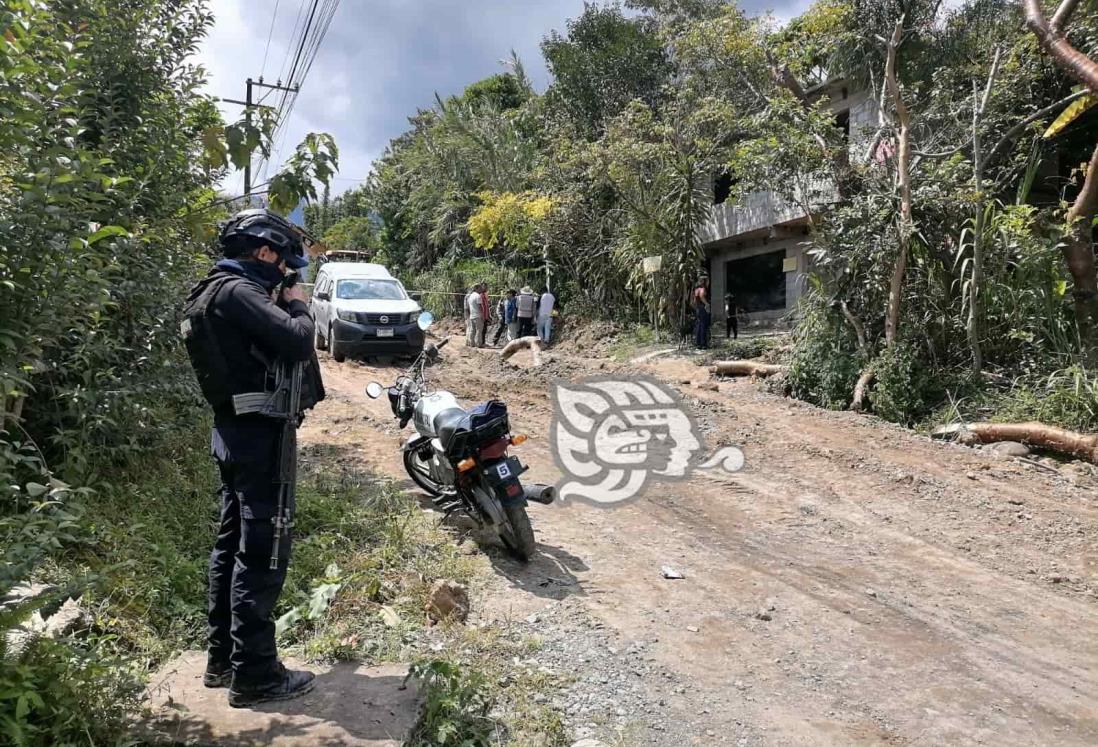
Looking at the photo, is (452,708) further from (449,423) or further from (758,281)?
(758,281)

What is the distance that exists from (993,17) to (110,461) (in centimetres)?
1372

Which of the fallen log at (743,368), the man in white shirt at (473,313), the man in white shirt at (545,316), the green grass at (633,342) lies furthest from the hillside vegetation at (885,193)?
the man in white shirt at (473,313)

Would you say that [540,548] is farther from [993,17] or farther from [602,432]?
[993,17]

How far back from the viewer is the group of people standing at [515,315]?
16609 mm

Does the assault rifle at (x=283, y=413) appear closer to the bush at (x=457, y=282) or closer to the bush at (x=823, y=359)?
the bush at (x=823, y=359)

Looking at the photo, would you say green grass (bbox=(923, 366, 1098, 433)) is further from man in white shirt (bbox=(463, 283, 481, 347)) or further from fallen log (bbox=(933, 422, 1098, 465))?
man in white shirt (bbox=(463, 283, 481, 347))

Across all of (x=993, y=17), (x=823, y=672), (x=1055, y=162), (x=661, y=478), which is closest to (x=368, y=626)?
(x=823, y=672)

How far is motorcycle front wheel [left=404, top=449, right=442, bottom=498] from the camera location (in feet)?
17.5

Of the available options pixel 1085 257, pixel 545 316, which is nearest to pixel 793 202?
pixel 1085 257

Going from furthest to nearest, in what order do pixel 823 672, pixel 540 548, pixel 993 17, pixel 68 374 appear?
1. pixel 993 17
2. pixel 540 548
3. pixel 68 374
4. pixel 823 672

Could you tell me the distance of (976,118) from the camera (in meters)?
8.34

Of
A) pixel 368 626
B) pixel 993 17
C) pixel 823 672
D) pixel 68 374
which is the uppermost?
pixel 993 17

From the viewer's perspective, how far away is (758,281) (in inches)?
744

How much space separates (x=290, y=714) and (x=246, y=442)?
1.03 meters
